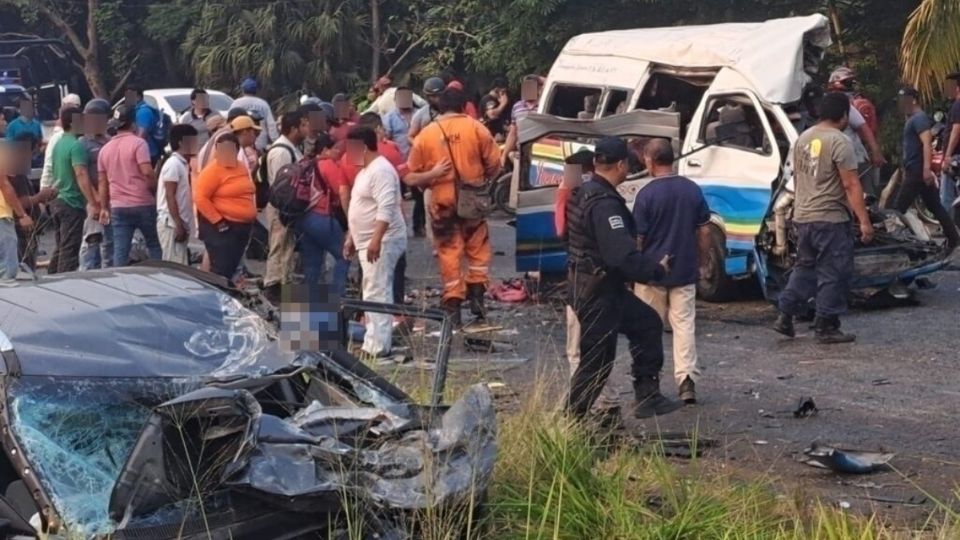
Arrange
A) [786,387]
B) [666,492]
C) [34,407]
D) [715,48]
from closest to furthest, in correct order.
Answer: [34,407] < [666,492] < [786,387] < [715,48]

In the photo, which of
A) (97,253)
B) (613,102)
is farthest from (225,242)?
(613,102)

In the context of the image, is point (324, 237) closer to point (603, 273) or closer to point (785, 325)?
point (603, 273)

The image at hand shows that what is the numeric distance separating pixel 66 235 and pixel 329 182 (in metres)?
3.36

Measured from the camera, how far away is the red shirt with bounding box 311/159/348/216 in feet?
34.4

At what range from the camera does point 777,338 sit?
1059 cm

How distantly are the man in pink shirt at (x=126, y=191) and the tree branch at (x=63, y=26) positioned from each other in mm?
19635

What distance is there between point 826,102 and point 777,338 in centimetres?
179

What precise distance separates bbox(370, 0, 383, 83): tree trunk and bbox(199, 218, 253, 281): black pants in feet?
54.3

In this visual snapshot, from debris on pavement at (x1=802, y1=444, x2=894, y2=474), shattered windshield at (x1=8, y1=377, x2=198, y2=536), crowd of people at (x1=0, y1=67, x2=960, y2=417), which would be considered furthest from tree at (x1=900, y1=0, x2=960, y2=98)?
shattered windshield at (x1=8, y1=377, x2=198, y2=536)

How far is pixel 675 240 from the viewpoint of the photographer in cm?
850

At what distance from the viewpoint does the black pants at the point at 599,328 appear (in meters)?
7.63

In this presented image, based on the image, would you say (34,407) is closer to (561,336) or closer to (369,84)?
(561,336)

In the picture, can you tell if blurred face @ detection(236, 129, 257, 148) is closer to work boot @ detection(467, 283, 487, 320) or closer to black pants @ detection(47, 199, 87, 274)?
black pants @ detection(47, 199, 87, 274)

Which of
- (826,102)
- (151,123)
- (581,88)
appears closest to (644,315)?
(826,102)
